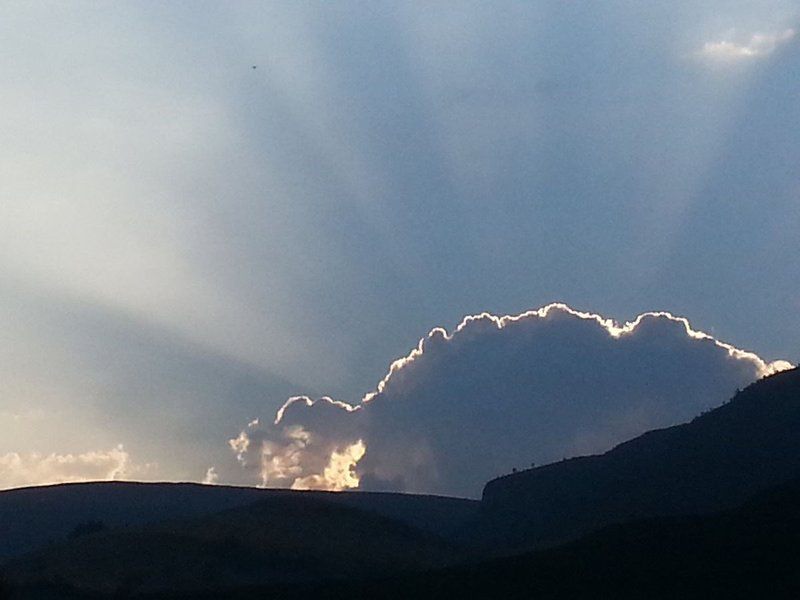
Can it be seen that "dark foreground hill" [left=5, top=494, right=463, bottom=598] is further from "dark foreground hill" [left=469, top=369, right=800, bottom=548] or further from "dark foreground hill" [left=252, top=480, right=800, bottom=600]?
"dark foreground hill" [left=252, top=480, right=800, bottom=600]

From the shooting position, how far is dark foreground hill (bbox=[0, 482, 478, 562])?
10025 cm

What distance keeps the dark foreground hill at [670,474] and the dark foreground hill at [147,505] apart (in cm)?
1521

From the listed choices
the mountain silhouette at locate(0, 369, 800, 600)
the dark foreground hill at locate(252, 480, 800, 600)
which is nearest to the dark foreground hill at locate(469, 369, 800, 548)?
the mountain silhouette at locate(0, 369, 800, 600)

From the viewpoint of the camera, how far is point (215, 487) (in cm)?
10919

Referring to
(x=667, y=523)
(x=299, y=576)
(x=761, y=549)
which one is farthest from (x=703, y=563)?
(x=299, y=576)

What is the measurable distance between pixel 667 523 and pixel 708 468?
2304cm

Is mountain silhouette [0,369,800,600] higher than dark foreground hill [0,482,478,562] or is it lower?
lower

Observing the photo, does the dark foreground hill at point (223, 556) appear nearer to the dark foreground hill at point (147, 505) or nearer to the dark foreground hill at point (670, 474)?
the dark foreground hill at point (670, 474)

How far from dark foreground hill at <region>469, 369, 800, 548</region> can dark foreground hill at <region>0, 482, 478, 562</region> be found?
15207 millimetres

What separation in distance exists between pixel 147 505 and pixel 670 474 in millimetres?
46432

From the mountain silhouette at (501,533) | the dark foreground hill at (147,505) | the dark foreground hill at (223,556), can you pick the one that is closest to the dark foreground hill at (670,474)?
the mountain silhouette at (501,533)

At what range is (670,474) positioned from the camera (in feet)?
242

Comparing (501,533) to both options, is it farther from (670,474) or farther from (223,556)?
(223,556)

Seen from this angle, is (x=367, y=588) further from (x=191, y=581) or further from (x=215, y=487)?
(x=215, y=487)
